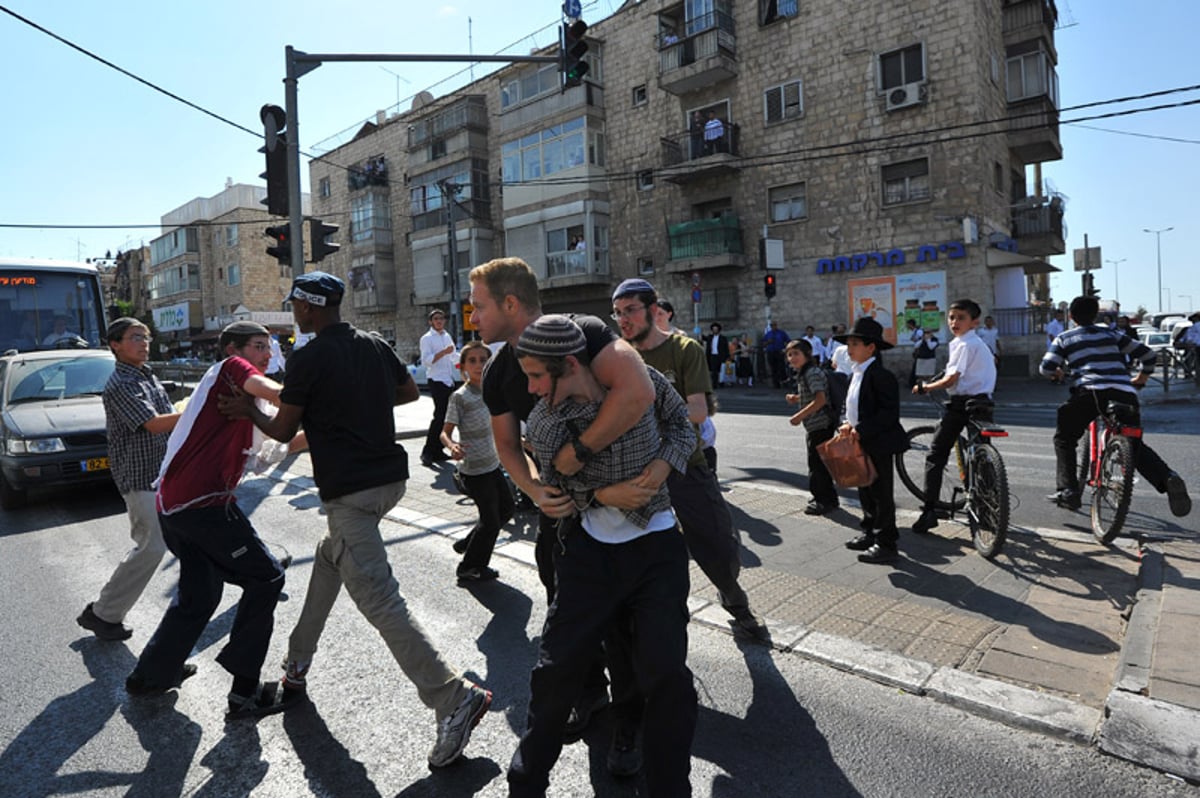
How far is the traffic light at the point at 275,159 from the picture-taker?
34.0 ft

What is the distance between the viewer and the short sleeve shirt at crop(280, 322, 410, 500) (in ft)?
10.1

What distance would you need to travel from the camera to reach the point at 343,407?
3.13 metres

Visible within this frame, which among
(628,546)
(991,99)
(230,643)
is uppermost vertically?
(991,99)

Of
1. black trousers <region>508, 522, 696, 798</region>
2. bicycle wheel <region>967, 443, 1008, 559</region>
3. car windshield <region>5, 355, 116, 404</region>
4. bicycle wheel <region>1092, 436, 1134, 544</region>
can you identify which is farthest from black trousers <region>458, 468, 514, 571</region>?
car windshield <region>5, 355, 116, 404</region>

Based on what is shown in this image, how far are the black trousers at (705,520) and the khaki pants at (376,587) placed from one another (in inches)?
52.8

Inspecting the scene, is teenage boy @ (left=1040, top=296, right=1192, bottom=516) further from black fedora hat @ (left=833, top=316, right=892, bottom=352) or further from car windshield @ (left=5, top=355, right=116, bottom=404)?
car windshield @ (left=5, top=355, right=116, bottom=404)

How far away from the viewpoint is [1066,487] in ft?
20.5

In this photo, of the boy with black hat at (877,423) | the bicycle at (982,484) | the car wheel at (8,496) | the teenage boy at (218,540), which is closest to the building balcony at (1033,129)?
the bicycle at (982,484)

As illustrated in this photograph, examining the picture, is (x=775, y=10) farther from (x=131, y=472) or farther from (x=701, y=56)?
(x=131, y=472)

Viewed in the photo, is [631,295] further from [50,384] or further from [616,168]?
[616,168]

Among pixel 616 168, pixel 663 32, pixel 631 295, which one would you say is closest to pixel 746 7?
pixel 663 32

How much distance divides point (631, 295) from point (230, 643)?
2541 millimetres

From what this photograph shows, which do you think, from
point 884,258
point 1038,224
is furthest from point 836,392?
point 1038,224

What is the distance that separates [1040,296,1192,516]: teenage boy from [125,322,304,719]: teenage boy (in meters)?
5.57
